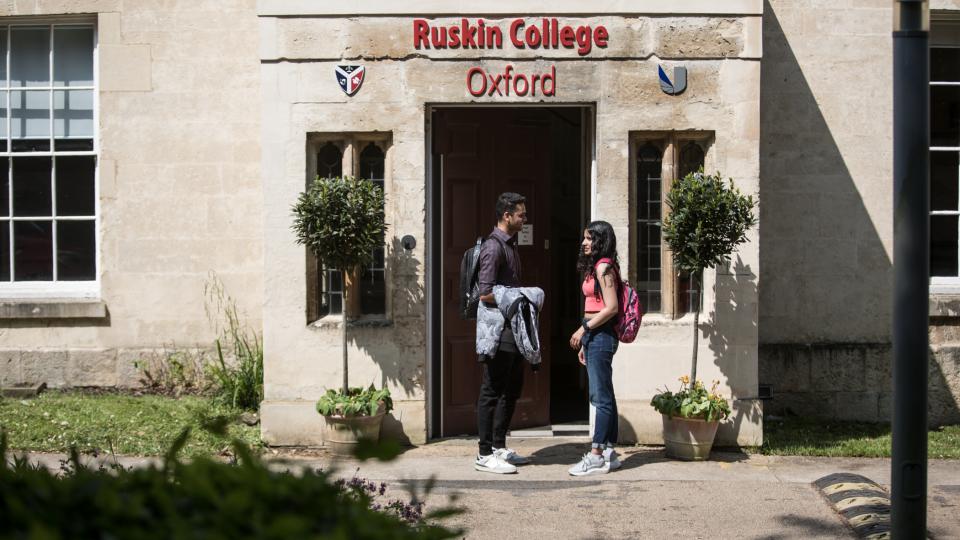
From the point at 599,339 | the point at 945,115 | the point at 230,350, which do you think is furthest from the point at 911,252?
the point at 230,350

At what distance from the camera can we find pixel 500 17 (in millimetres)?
8406

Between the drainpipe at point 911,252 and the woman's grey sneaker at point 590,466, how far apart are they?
3.40 m

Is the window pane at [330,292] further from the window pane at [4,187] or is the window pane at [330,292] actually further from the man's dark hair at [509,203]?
the window pane at [4,187]

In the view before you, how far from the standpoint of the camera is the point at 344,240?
25.9ft

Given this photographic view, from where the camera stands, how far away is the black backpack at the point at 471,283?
7.61m

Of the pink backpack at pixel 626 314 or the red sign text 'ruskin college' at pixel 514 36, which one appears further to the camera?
the red sign text 'ruskin college' at pixel 514 36

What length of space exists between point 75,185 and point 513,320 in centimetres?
481

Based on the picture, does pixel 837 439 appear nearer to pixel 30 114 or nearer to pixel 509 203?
pixel 509 203

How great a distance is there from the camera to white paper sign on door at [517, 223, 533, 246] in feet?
30.1

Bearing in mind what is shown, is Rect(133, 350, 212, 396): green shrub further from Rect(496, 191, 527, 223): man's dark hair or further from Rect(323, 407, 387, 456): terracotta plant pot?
Rect(496, 191, 527, 223): man's dark hair

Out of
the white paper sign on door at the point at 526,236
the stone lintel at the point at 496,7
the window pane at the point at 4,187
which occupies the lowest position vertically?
the white paper sign on door at the point at 526,236

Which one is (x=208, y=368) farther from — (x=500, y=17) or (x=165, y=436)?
(x=500, y=17)

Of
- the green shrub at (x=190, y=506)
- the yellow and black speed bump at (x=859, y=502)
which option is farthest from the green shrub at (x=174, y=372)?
the green shrub at (x=190, y=506)

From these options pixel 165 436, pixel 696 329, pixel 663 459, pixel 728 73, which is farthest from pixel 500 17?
pixel 165 436
